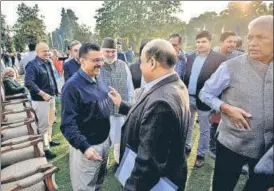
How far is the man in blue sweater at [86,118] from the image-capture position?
2.17 m

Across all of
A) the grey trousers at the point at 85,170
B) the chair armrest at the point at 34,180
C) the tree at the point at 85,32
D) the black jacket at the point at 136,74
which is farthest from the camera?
the black jacket at the point at 136,74

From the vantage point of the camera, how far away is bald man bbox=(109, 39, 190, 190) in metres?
1.47

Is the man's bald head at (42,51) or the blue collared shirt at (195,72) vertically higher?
the man's bald head at (42,51)

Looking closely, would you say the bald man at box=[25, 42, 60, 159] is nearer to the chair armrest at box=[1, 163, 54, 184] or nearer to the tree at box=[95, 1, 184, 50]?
the tree at box=[95, 1, 184, 50]

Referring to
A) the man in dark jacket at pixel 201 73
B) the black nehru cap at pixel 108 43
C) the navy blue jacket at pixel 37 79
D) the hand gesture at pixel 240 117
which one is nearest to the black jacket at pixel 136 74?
the black nehru cap at pixel 108 43

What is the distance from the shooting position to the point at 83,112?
2291 millimetres

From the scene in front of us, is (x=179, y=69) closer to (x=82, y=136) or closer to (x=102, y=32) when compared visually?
(x=102, y=32)

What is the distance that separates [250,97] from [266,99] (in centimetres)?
20

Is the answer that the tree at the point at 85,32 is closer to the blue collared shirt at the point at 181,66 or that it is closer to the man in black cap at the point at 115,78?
the man in black cap at the point at 115,78

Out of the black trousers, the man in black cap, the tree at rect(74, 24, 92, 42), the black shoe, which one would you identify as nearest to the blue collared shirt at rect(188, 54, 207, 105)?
the man in black cap

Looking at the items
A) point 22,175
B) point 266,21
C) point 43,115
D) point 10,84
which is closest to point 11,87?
point 10,84

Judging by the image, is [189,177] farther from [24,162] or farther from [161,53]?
[161,53]

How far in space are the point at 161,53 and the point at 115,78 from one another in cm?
214

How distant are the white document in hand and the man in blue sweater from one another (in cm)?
51
